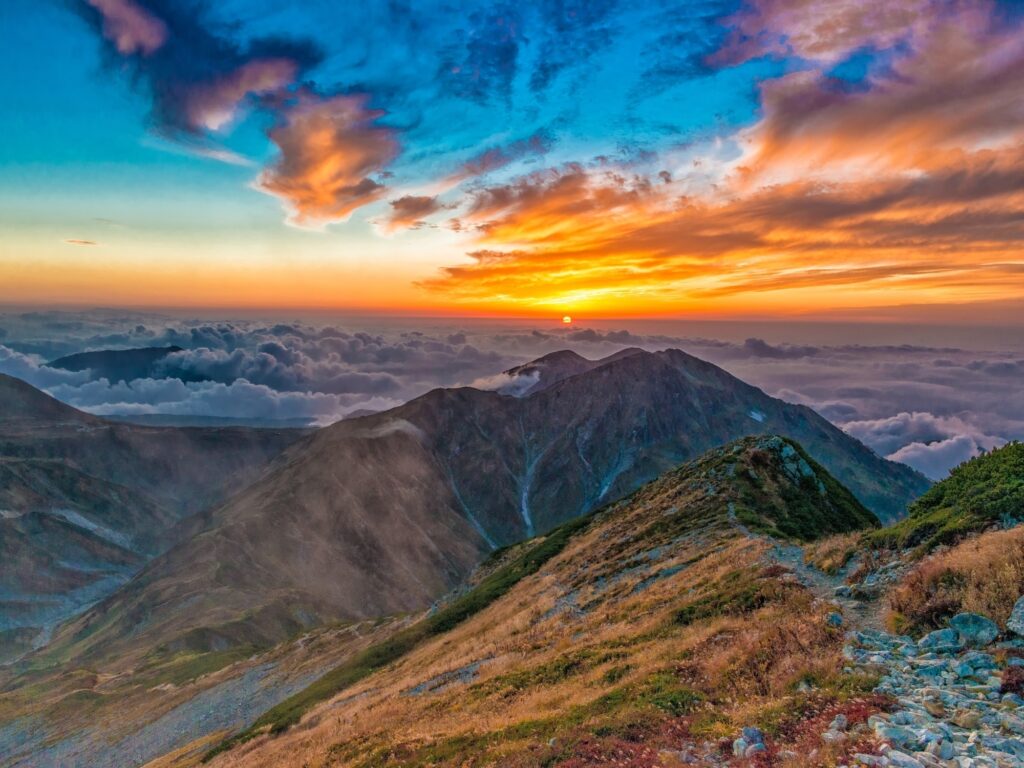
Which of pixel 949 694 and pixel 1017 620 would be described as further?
pixel 1017 620

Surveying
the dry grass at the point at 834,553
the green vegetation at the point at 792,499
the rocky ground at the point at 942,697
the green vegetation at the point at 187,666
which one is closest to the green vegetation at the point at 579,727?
the rocky ground at the point at 942,697

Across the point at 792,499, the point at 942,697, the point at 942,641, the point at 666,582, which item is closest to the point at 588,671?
the point at 942,641

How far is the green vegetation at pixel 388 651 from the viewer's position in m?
55.0

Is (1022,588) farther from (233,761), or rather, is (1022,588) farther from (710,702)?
(233,761)

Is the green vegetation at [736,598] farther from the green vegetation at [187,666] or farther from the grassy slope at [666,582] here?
the green vegetation at [187,666]

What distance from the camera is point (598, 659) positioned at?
26922mm

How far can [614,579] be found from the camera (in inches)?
1891

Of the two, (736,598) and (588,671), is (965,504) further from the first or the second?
(588,671)

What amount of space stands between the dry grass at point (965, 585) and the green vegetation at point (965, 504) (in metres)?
3.02

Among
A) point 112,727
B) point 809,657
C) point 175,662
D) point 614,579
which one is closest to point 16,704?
point 175,662

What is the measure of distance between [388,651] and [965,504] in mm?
60579

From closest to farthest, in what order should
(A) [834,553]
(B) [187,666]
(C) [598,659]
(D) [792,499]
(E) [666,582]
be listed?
(C) [598,659] < (A) [834,553] < (E) [666,582] < (D) [792,499] < (B) [187,666]

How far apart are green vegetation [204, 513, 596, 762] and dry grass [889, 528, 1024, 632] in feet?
167

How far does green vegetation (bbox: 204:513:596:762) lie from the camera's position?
5503 centimetres
